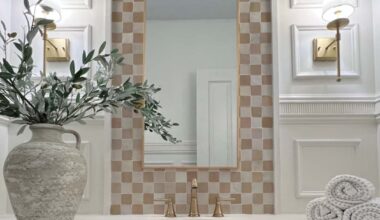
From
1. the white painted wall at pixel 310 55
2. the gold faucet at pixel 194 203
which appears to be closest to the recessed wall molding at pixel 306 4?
the white painted wall at pixel 310 55

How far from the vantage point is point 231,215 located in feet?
5.69

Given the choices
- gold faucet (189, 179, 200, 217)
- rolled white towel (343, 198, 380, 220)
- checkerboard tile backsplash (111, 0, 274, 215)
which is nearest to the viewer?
rolled white towel (343, 198, 380, 220)

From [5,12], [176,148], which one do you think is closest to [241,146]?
[176,148]

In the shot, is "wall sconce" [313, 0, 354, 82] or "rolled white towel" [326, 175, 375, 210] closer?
"rolled white towel" [326, 175, 375, 210]

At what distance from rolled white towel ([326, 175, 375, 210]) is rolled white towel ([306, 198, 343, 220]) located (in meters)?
0.02

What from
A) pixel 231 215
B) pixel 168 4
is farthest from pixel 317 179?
pixel 168 4

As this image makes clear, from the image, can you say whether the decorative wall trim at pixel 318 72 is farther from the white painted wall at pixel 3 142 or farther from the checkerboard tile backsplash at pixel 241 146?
the white painted wall at pixel 3 142

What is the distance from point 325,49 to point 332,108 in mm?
248

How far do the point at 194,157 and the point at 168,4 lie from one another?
64 cm

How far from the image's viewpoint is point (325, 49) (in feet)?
5.93

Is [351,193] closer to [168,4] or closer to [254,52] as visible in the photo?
[254,52]

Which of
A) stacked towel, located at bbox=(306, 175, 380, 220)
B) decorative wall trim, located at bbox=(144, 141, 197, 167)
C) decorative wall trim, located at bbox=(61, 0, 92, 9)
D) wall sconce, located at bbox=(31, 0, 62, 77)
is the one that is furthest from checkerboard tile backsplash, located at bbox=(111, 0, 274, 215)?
stacked towel, located at bbox=(306, 175, 380, 220)

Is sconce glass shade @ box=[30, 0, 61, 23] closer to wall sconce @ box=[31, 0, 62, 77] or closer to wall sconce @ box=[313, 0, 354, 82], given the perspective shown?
wall sconce @ box=[31, 0, 62, 77]

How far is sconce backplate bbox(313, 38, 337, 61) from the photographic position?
1.80 metres
